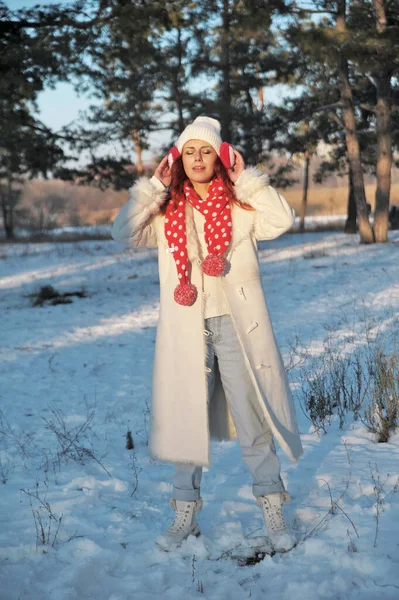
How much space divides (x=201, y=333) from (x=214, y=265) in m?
0.34

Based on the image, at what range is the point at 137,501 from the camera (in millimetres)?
3641

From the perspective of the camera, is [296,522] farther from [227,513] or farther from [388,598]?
[388,598]

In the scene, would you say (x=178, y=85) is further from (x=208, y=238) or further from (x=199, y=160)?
(x=208, y=238)

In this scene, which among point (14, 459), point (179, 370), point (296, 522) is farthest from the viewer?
point (14, 459)

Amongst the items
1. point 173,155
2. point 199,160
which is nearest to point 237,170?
point 199,160

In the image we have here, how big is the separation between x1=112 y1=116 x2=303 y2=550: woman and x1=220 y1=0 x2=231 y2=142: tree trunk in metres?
13.4

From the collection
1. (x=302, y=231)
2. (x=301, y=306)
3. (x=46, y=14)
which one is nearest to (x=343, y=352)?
(x=301, y=306)

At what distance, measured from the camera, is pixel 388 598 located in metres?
2.44

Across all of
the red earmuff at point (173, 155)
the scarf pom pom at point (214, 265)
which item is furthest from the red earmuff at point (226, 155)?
the scarf pom pom at point (214, 265)

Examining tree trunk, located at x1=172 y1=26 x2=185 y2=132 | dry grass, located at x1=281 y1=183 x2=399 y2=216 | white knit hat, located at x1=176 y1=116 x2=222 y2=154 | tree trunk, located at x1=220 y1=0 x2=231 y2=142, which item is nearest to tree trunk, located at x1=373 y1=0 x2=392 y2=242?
tree trunk, located at x1=220 y1=0 x2=231 y2=142

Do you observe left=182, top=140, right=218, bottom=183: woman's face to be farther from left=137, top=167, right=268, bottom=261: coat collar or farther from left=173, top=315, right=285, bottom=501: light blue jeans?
left=173, top=315, right=285, bottom=501: light blue jeans

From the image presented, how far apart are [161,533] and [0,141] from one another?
11.3 metres

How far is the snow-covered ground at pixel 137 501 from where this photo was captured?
267cm

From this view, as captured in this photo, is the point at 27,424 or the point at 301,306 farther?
the point at 301,306
